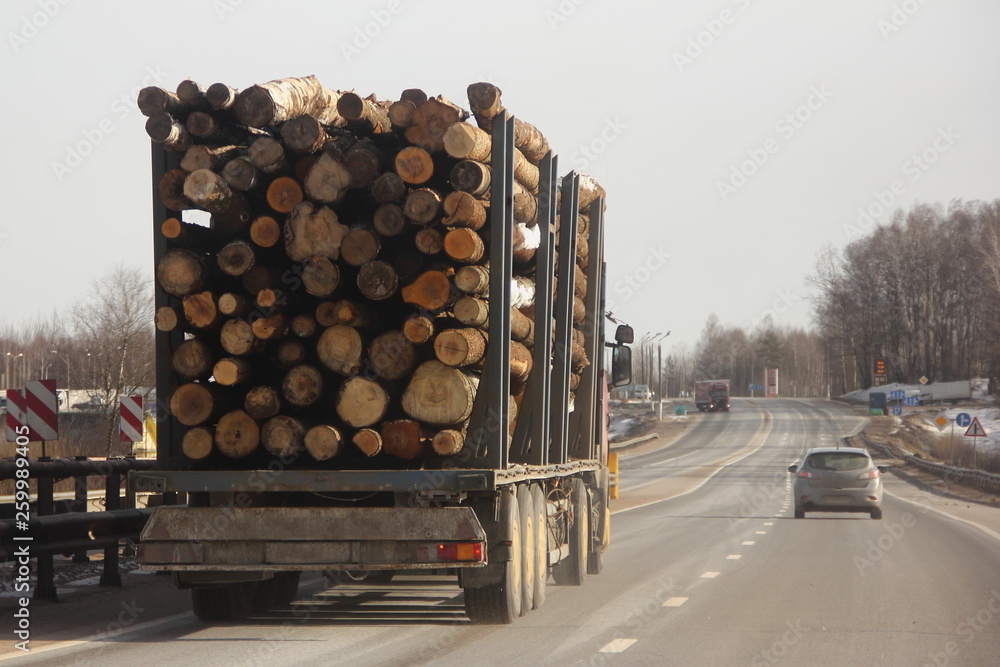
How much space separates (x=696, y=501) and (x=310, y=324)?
2449cm

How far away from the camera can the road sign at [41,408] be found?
449 inches

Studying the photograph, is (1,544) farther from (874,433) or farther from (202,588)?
(874,433)

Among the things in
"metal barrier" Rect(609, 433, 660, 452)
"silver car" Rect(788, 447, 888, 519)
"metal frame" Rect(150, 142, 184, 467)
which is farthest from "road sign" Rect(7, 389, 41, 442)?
"metal barrier" Rect(609, 433, 660, 452)

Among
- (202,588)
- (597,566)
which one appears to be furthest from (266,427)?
(597,566)

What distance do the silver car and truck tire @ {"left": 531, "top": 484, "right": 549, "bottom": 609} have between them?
46.7ft

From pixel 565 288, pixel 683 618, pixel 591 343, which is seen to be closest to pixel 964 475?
pixel 591 343

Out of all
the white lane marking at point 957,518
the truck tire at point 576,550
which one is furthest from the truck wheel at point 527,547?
the white lane marking at point 957,518

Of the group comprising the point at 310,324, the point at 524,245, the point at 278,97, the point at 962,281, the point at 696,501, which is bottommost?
the point at 696,501

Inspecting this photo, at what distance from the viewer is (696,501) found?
104 ft

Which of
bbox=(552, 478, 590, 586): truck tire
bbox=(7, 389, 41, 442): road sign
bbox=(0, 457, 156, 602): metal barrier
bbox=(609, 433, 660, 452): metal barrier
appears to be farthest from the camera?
bbox=(609, 433, 660, 452): metal barrier

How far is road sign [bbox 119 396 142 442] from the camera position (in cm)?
1502

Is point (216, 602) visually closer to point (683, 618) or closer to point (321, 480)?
point (321, 480)

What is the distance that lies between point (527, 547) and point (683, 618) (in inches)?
52.6

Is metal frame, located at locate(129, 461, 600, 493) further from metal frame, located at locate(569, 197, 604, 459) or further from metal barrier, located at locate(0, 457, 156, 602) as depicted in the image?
metal frame, located at locate(569, 197, 604, 459)
